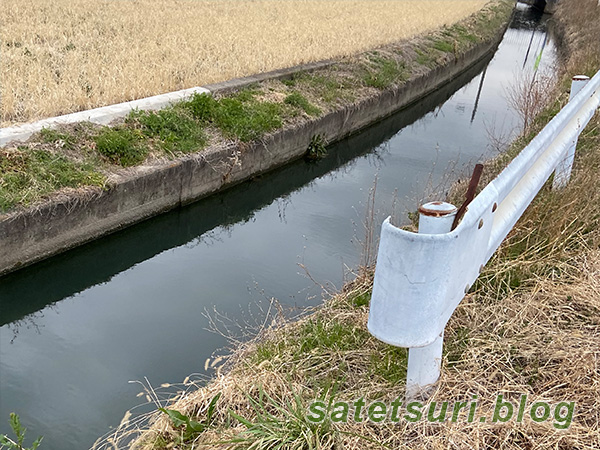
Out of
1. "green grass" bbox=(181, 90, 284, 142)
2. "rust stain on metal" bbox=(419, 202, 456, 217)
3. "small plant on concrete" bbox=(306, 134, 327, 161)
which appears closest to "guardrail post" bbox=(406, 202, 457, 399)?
"rust stain on metal" bbox=(419, 202, 456, 217)

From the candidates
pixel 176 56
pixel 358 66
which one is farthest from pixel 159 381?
pixel 358 66

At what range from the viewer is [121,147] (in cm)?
610

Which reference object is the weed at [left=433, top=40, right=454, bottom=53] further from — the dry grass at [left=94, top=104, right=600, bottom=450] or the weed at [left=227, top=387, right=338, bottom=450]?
the weed at [left=227, top=387, right=338, bottom=450]

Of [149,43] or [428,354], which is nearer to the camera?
[428,354]

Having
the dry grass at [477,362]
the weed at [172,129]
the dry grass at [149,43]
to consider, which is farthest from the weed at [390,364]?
the dry grass at [149,43]

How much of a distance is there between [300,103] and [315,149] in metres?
0.69

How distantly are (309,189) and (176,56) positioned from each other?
10.8 feet

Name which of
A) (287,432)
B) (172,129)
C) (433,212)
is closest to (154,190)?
(172,129)

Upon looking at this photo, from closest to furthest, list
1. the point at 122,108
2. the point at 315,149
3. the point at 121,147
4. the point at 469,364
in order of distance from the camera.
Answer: the point at 469,364 → the point at 121,147 → the point at 122,108 → the point at 315,149

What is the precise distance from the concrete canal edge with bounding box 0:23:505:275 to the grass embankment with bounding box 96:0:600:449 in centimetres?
271

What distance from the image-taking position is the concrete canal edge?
16.8 ft

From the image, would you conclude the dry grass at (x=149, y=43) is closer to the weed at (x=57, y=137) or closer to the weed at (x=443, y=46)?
the weed at (x=57, y=137)

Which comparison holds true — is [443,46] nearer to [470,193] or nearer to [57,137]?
[57,137]

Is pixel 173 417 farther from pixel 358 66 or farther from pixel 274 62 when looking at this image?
pixel 358 66
